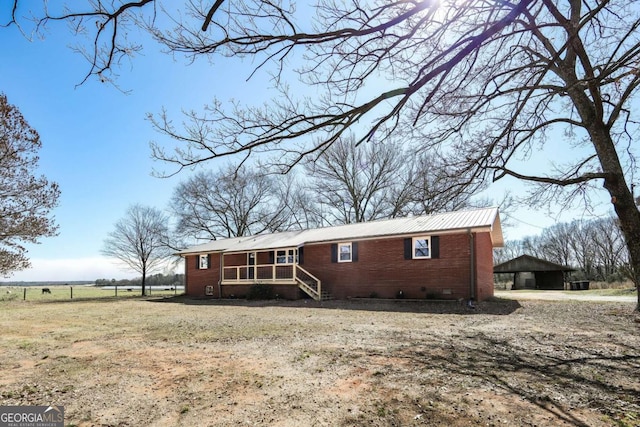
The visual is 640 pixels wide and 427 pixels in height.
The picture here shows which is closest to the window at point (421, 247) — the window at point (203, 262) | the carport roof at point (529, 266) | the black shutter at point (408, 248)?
the black shutter at point (408, 248)

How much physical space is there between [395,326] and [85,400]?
6859mm

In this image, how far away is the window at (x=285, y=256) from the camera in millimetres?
21859

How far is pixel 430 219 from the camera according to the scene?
18922mm

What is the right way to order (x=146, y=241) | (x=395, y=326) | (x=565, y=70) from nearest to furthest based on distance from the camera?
(x=565, y=70) → (x=395, y=326) → (x=146, y=241)

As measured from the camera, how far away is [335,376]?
4734mm

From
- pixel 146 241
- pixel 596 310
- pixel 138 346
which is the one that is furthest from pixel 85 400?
pixel 146 241

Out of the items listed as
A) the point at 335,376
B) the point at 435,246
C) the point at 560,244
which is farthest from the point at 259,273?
the point at 560,244

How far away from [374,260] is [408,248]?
188 cm

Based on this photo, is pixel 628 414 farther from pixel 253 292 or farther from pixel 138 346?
pixel 253 292

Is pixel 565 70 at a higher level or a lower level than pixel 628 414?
higher

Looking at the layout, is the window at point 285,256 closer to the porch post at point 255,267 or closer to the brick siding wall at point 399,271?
the brick siding wall at point 399,271

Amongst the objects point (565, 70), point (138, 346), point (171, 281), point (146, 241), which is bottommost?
point (171, 281)

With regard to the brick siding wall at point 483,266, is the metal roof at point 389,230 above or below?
above

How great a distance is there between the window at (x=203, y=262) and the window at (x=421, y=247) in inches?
597
